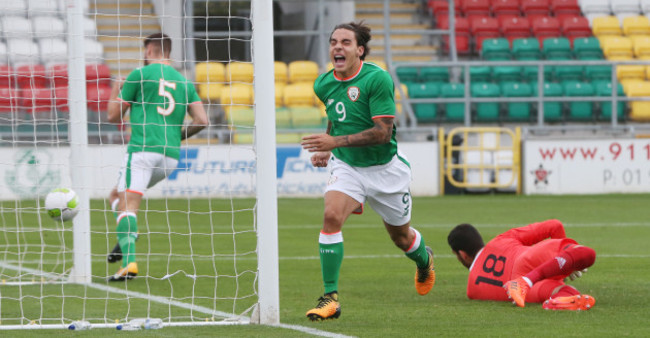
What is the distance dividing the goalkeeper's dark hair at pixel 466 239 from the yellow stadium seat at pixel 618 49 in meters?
19.0

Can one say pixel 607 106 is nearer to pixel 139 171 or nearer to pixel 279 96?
pixel 279 96

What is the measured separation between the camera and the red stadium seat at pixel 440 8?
26.4m

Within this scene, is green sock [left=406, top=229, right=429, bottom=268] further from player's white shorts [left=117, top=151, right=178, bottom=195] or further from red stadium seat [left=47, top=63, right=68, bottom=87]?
red stadium seat [left=47, top=63, right=68, bottom=87]

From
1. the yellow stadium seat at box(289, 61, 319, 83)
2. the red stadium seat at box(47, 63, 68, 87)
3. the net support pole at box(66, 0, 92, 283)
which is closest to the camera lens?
the net support pole at box(66, 0, 92, 283)

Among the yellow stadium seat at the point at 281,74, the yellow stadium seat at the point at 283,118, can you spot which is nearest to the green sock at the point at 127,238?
the yellow stadium seat at the point at 283,118

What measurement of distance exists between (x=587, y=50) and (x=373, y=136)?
20.0m

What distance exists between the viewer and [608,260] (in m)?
9.71

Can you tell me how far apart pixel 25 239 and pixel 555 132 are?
1450 centimetres

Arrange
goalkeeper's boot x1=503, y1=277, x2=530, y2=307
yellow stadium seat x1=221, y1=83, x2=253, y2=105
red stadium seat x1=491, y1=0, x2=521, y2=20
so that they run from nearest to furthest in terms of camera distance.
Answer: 1. goalkeeper's boot x1=503, y1=277, x2=530, y2=307
2. yellow stadium seat x1=221, y1=83, x2=253, y2=105
3. red stadium seat x1=491, y1=0, x2=521, y2=20

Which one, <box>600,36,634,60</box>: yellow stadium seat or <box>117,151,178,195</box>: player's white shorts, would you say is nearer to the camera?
<box>117,151,178,195</box>: player's white shorts

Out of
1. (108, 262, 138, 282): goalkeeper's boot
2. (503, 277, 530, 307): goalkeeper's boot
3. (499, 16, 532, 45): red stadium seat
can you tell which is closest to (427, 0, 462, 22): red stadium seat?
(499, 16, 532, 45): red stadium seat

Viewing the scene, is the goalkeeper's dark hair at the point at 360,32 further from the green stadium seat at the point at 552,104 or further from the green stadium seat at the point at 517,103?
the green stadium seat at the point at 552,104

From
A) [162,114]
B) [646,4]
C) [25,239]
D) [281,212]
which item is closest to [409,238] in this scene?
[162,114]

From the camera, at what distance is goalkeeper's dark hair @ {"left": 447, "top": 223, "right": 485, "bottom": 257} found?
23.8ft
